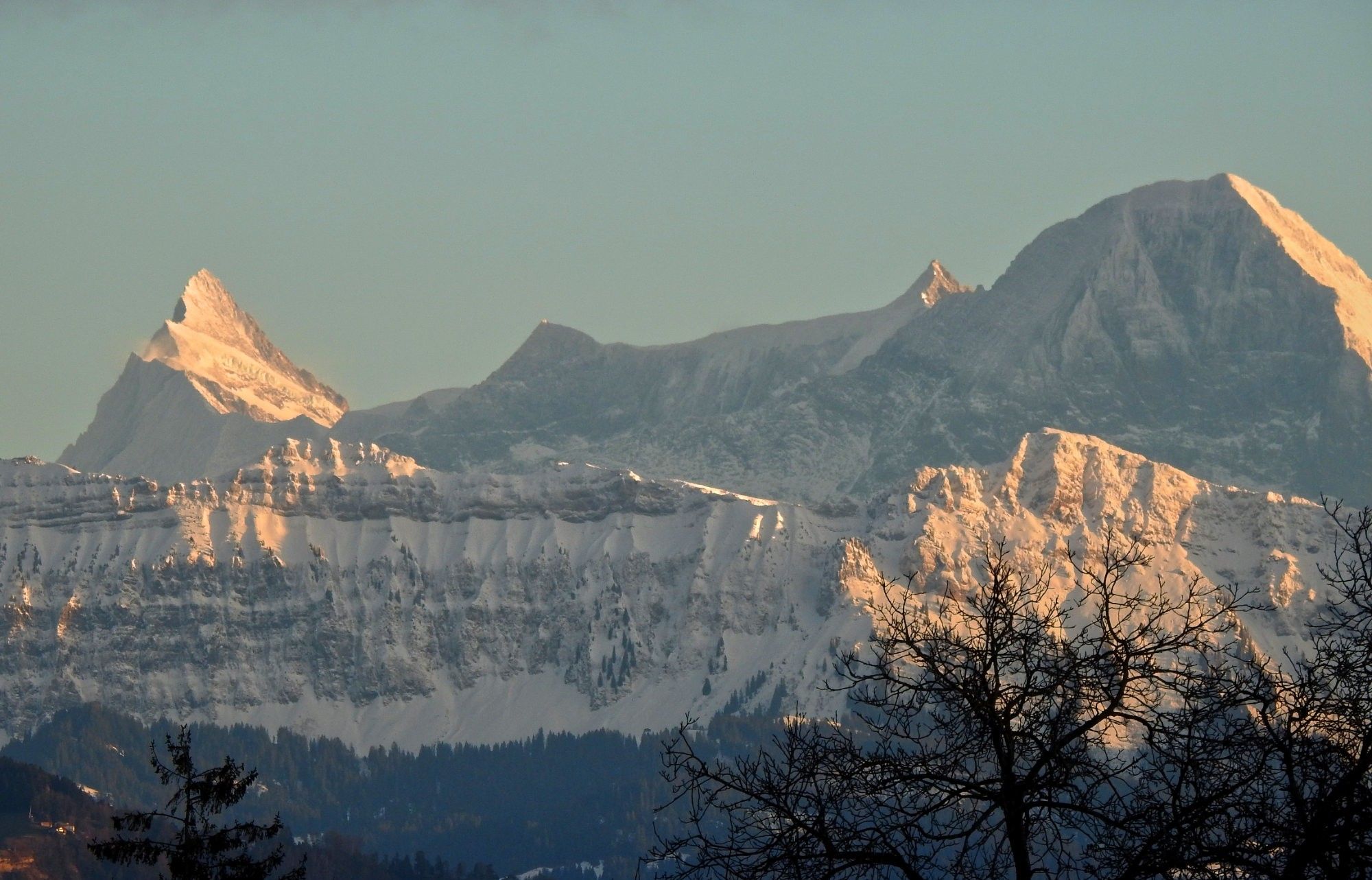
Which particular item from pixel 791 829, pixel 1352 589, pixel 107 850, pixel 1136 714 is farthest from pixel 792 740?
pixel 107 850

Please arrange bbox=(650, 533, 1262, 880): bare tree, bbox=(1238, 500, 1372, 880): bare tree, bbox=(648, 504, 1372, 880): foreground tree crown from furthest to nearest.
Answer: bbox=(650, 533, 1262, 880): bare tree
bbox=(648, 504, 1372, 880): foreground tree crown
bbox=(1238, 500, 1372, 880): bare tree

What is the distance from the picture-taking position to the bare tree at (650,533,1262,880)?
27906 mm

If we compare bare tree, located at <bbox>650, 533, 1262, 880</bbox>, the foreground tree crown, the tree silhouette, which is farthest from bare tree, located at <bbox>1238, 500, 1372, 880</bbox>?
the tree silhouette

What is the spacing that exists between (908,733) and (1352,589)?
4.62 m

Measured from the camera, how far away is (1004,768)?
92.9ft

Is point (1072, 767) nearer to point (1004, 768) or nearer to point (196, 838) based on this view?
point (1004, 768)

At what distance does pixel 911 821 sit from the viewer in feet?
92.4

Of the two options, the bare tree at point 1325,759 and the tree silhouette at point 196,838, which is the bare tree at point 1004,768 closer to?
the bare tree at point 1325,759

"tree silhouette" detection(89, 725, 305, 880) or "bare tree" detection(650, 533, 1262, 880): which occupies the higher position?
"bare tree" detection(650, 533, 1262, 880)

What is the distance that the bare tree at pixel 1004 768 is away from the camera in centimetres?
2791

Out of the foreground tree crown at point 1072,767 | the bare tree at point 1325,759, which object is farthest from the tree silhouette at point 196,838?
the bare tree at point 1325,759

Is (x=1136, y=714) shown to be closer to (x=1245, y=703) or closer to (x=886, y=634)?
(x=1245, y=703)

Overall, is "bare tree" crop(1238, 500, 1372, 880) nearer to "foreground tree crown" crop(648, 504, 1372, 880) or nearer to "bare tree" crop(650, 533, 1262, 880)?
"foreground tree crown" crop(648, 504, 1372, 880)

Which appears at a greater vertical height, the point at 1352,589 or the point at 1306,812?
the point at 1352,589
